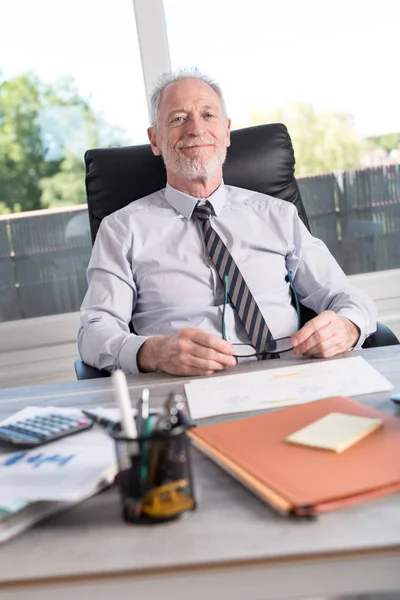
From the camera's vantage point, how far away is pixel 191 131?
198 centimetres

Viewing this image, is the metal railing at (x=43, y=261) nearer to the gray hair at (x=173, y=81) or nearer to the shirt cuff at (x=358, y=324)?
the gray hair at (x=173, y=81)

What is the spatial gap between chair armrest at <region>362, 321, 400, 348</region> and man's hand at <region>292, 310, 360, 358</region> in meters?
0.23

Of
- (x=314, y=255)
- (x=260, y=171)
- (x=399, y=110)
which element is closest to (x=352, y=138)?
(x=399, y=110)

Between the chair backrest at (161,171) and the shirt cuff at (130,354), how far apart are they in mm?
637

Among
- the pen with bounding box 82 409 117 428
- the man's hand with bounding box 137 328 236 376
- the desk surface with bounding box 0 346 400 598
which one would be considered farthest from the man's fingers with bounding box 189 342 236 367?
the desk surface with bounding box 0 346 400 598

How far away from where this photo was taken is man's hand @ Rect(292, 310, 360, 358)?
4.48 feet

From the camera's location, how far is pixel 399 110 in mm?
2967

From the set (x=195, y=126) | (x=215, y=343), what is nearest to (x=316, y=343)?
(x=215, y=343)

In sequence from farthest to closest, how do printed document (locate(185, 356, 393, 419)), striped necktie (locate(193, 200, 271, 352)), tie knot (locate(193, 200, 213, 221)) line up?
1. tie knot (locate(193, 200, 213, 221))
2. striped necktie (locate(193, 200, 271, 352))
3. printed document (locate(185, 356, 393, 419))

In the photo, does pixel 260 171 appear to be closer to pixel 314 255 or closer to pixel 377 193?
pixel 314 255

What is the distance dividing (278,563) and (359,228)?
257cm

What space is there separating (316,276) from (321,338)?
56cm

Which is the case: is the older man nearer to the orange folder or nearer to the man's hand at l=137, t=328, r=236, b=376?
the man's hand at l=137, t=328, r=236, b=376

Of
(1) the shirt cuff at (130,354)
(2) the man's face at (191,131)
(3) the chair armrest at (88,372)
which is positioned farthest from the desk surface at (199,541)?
(2) the man's face at (191,131)
